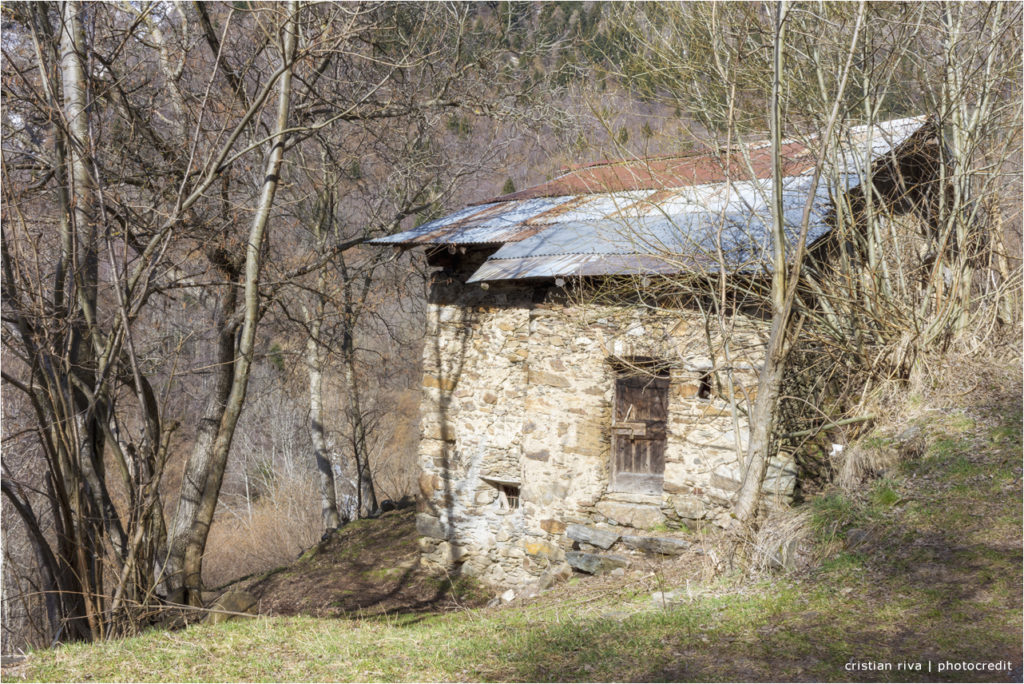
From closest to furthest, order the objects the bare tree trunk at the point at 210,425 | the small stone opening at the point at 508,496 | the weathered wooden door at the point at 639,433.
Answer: the weathered wooden door at the point at 639,433 → the bare tree trunk at the point at 210,425 → the small stone opening at the point at 508,496

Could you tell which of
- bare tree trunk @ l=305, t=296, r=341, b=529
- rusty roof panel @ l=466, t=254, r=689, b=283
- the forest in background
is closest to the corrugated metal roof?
rusty roof panel @ l=466, t=254, r=689, b=283

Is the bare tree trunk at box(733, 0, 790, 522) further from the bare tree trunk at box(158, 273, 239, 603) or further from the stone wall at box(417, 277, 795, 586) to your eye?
the bare tree trunk at box(158, 273, 239, 603)

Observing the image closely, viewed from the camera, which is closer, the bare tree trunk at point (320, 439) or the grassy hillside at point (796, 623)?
the grassy hillside at point (796, 623)

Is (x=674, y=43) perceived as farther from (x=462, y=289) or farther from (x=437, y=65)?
(x=437, y=65)

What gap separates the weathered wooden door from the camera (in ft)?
23.6

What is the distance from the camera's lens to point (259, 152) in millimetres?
→ 10391

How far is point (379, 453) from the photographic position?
19719 millimetres

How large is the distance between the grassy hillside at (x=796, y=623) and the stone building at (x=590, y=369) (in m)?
1.22

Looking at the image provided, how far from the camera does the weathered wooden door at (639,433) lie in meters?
7.21

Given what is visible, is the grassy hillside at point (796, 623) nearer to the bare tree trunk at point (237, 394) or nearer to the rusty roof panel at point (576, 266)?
the bare tree trunk at point (237, 394)

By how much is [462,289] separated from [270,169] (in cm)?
296

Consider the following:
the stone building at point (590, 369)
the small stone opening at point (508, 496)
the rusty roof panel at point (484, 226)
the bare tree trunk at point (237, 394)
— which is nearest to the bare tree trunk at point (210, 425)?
the bare tree trunk at point (237, 394)

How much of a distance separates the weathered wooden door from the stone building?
0.01 m

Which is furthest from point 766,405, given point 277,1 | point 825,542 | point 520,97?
point 520,97
